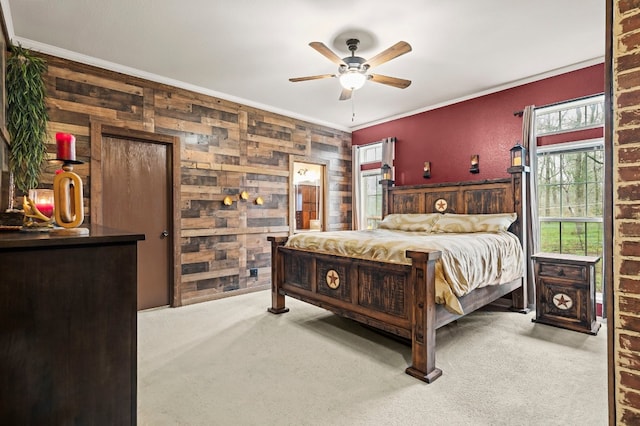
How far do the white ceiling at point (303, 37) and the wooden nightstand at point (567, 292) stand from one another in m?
2.23

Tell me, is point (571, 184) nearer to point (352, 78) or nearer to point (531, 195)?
point (531, 195)

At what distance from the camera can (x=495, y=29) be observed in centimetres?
304

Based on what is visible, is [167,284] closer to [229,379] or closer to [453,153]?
[229,379]

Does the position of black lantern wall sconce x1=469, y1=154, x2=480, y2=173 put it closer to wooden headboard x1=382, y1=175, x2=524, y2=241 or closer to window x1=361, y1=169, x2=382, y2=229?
wooden headboard x1=382, y1=175, x2=524, y2=241

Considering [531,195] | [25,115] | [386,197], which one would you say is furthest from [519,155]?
[25,115]

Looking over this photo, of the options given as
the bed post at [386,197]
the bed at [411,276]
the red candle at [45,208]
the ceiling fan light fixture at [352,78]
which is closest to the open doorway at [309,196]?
the bed post at [386,197]

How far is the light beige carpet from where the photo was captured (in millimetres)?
1979

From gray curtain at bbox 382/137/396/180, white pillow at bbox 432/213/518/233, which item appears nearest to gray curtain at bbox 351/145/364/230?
gray curtain at bbox 382/137/396/180

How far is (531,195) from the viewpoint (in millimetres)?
4090

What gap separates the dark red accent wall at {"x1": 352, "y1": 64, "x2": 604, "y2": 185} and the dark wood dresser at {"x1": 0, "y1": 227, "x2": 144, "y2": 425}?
4684 millimetres

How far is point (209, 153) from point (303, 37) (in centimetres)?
217

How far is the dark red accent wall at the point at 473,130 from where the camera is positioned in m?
3.92

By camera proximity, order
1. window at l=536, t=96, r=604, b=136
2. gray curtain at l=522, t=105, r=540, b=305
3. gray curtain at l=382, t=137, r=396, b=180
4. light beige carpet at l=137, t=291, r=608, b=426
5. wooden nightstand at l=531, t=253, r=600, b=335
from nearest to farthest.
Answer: light beige carpet at l=137, t=291, r=608, b=426
wooden nightstand at l=531, t=253, r=600, b=335
window at l=536, t=96, r=604, b=136
gray curtain at l=522, t=105, r=540, b=305
gray curtain at l=382, t=137, r=396, b=180

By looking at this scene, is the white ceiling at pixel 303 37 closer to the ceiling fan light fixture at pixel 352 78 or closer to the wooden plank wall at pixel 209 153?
the wooden plank wall at pixel 209 153
